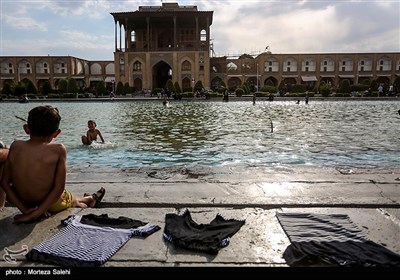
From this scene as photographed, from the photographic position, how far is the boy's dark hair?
97.7 inches

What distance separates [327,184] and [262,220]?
1.34 m

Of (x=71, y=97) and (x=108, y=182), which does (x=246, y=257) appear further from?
(x=71, y=97)

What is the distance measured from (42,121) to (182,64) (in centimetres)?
3941

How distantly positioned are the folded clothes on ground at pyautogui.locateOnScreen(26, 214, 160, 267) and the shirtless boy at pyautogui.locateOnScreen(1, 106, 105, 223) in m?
0.26

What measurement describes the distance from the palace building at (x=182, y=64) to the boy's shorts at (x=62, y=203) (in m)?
38.5

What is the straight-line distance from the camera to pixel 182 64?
41.0 meters

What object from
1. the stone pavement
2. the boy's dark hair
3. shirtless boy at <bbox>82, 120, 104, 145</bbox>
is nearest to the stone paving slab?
the stone pavement

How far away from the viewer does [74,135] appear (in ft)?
32.5

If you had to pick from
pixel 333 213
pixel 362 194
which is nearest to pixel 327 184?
pixel 362 194

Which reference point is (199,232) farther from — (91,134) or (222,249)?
(91,134)

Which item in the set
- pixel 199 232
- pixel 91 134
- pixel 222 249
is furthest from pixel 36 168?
pixel 91 134

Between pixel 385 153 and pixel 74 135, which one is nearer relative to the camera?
pixel 385 153

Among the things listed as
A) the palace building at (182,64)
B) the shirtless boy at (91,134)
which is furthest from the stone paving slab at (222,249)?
the palace building at (182,64)

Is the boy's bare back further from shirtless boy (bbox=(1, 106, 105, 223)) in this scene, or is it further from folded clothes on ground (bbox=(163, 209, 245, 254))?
folded clothes on ground (bbox=(163, 209, 245, 254))
